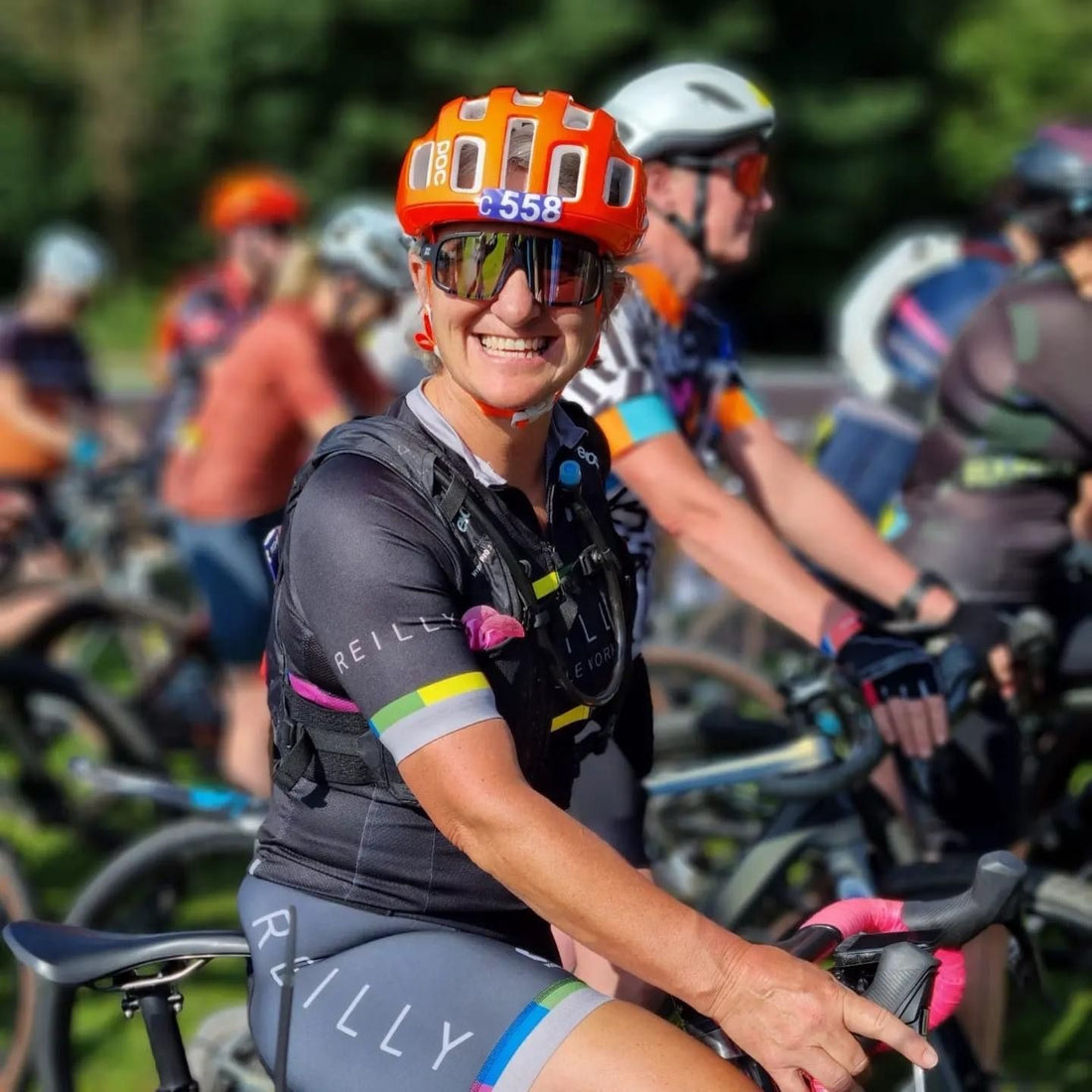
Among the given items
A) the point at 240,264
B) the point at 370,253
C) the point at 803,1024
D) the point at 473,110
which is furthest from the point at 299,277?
the point at 803,1024

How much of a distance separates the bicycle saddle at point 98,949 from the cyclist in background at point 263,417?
2733 millimetres

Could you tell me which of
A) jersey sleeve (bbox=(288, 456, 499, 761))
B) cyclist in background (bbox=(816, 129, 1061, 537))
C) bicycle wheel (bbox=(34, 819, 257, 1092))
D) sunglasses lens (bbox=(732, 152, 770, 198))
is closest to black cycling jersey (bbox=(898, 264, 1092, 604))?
sunglasses lens (bbox=(732, 152, 770, 198))

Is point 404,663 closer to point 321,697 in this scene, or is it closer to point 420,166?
point 321,697

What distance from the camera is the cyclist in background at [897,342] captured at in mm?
5488

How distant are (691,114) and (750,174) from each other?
0.19 meters

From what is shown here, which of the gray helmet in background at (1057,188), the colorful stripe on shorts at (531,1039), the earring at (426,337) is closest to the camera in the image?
the colorful stripe on shorts at (531,1039)

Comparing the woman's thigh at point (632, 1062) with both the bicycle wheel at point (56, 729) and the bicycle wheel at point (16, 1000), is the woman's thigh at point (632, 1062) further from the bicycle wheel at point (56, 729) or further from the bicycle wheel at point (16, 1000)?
the bicycle wheel at point (56, 729)

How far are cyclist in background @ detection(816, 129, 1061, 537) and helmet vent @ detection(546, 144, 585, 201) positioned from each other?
3.05m

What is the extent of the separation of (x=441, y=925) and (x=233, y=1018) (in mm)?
1078

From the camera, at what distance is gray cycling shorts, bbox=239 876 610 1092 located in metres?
2.14

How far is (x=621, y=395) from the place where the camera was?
3.35m

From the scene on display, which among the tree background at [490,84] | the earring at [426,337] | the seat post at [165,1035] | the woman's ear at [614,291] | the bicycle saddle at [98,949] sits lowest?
the tree background at [490,84]

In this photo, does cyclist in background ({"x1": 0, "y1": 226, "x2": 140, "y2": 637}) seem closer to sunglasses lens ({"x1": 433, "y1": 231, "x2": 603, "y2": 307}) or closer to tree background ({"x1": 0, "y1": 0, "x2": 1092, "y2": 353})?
sunglasses lens ({"x1": 433, "y1": 231, "x2": 603, "y2": 307})

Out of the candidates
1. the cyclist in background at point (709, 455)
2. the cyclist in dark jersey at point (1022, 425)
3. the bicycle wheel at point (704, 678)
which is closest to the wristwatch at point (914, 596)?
the cyclist in background at point (709, 455)
